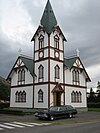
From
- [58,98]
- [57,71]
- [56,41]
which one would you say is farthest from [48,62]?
[58,98]

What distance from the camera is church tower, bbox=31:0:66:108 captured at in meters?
32.0

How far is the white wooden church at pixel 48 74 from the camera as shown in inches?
1277

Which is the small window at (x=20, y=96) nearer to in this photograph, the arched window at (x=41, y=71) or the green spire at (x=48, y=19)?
the arched window at (x=41, y=71)

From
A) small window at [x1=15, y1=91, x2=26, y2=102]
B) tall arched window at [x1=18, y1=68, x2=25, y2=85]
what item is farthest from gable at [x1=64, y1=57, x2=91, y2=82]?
small window at [x1=15, y1=91, x2=26, y2=102]

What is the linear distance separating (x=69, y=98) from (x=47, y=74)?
20.4 feet

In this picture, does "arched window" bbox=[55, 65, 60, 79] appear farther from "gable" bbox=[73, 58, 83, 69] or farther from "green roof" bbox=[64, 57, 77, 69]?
"gable" bbox=[73, 58, 83, 69]

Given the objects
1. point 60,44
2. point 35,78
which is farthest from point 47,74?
point 60,44

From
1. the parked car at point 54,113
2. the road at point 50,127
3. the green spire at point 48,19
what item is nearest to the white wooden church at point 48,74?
the green spire at point 48,19

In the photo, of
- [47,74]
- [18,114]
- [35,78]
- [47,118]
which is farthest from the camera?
[35,78]

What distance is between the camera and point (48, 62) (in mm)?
32281

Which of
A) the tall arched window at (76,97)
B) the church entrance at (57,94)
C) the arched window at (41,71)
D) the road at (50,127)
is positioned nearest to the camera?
the road at (50,127)

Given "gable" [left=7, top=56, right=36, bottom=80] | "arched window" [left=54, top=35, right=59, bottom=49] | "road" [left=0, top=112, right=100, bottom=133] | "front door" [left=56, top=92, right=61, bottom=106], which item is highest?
"arched window" [left=54, top=35, right=59, bottom=49]

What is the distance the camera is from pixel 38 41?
35.2m

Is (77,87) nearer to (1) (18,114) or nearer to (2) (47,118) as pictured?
(1) (18,114)
